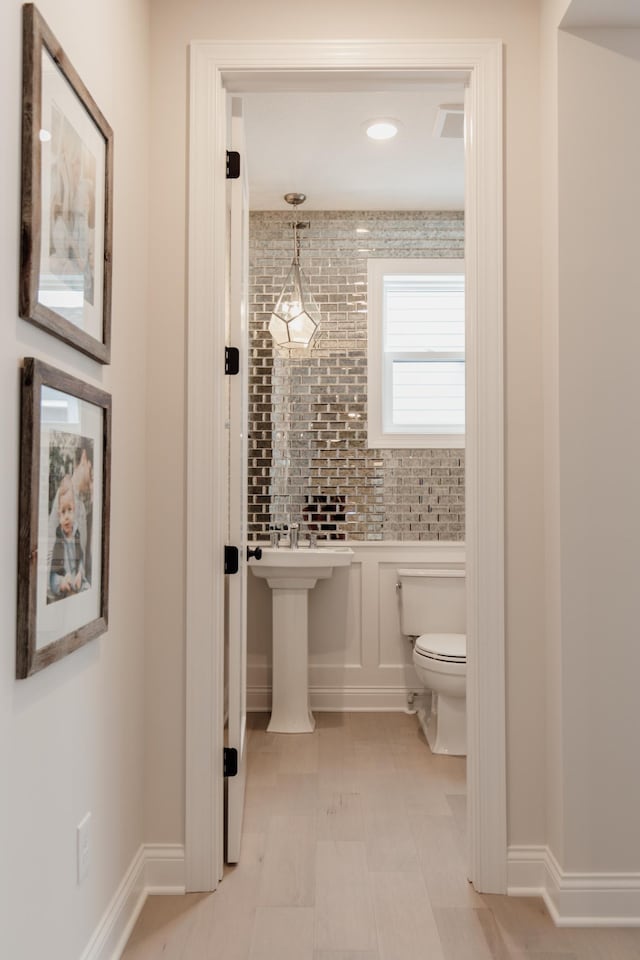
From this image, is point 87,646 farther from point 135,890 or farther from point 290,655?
point 290,655

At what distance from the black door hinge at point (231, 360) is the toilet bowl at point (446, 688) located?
1724mm

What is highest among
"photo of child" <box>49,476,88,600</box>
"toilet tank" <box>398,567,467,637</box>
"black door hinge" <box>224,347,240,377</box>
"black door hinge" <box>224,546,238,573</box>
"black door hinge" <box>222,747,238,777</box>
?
"black door hinge" <box>224,347,240,377</box>

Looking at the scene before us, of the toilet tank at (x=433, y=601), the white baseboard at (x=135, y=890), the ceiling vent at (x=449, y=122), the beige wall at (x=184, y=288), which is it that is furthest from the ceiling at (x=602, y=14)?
the white baseboard at (x=135, y=890)

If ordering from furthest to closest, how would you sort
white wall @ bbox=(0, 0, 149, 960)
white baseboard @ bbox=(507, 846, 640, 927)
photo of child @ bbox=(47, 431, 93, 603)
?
1. white baseboard @ bbox=(507, 846, 640, 927)
2. photo of child @ bbox=(47, 431, 93, 603)
3. white wall @ bbox=(0, 0, 149, 960)

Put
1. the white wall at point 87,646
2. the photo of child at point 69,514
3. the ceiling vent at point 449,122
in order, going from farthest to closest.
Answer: the ceiling vent at point 449,122 < the photo of child at point 69,514 < the white wall at point 87,646

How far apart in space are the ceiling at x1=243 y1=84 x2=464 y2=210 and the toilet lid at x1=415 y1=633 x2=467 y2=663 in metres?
2.21

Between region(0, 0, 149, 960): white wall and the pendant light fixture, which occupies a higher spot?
the pendant light fixture

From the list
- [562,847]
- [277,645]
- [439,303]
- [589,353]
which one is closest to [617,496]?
[589,353]

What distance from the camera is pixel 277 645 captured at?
12.3 feet

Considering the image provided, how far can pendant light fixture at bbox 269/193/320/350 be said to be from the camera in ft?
12.6

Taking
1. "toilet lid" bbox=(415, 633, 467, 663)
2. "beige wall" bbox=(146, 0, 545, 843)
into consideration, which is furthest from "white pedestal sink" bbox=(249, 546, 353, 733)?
"beige wall" bbox=(146, 0, 545, 843)

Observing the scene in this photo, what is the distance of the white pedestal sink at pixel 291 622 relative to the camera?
145 inches

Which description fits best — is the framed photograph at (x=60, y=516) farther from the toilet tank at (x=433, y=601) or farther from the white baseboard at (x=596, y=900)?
the toilet tank at (x=433, y=601)

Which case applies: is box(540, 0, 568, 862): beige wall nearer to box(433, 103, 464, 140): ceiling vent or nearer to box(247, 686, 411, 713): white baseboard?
box(433, 103, 464, 140): ceiling vent
